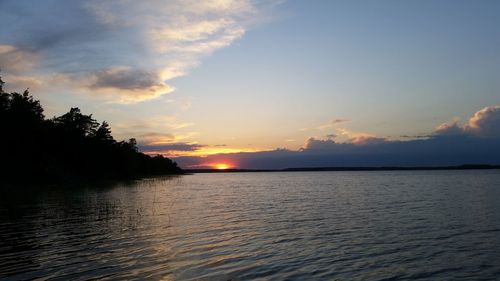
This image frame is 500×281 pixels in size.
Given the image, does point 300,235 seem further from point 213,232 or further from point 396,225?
point 396,225

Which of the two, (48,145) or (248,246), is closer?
(248,246)

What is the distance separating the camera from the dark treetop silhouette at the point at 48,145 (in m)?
95.1

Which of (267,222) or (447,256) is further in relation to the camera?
(267,222)

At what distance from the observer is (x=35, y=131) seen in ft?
336

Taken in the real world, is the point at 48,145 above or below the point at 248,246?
above

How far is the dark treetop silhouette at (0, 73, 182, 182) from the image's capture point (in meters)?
95.1

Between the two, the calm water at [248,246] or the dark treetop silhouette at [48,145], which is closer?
the calm water at [248,246]

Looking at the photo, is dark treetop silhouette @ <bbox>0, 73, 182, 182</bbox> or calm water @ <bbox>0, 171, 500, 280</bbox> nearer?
calm water @ <bbox>0, 171, 500, 280</bbox>

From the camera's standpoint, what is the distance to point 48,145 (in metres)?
113

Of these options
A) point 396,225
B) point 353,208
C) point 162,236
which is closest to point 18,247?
point 162,236

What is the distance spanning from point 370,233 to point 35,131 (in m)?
96.0

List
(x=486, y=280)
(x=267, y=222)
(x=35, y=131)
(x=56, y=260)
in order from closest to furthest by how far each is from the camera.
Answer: (x=486, y=280) < (x=56, y=260) < (x=267, y=222) < (x=35, y=131)

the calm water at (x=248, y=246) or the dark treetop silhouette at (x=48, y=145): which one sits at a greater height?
the dark treetop silhouette at (x=48, y=145)

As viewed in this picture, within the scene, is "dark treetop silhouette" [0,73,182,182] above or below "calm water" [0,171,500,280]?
above
